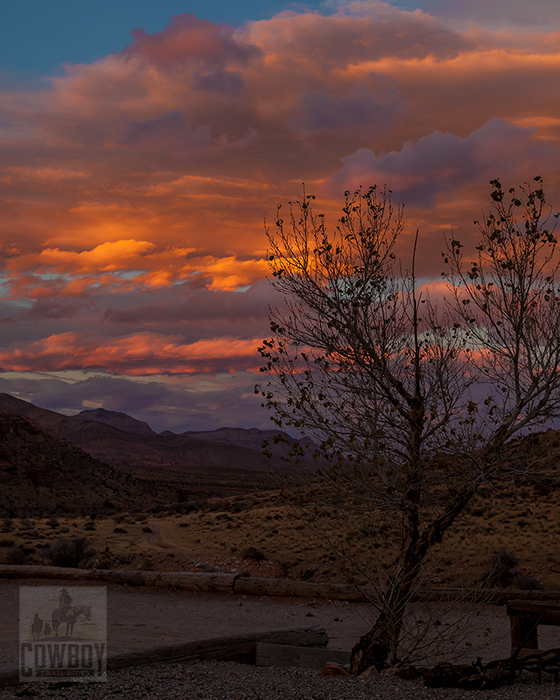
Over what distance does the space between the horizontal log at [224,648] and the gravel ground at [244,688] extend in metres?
0.10

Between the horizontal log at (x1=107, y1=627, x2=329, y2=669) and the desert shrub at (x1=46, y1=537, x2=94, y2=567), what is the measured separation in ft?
41.8

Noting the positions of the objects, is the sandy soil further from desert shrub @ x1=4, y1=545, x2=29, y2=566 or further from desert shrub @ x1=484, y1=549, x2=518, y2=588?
desert shrub @ x1=4, y1=545, x2=29, y2=566

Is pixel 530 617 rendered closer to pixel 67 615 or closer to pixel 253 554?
pixel 67 615

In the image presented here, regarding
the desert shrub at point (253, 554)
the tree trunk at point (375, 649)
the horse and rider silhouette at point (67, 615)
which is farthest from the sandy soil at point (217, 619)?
the desert shrub at point (253, 554)

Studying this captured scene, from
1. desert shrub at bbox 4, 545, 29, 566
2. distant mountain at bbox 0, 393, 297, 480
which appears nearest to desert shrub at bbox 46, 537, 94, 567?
desert shrub at bbox 4, 545, 29, 566

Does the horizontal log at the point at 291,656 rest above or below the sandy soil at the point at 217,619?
above

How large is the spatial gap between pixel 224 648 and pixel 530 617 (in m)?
3.65

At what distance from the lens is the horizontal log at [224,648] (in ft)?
20.6

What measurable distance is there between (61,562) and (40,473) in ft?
128

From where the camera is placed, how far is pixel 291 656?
7.59 m

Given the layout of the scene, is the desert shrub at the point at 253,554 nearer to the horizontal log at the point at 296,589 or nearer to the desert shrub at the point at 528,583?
the horizontal log at the point at 296,589

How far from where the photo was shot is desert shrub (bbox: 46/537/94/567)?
18.6 m

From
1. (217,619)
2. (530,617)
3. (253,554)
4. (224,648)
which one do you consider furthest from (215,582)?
(530,617)

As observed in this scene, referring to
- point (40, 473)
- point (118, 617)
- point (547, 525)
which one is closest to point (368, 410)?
point (118, 617)
